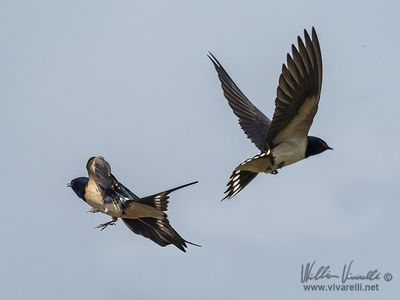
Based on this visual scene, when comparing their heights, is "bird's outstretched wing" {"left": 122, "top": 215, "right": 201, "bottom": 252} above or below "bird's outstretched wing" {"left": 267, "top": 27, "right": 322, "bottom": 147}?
below

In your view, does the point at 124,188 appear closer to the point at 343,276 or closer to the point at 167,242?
the point at 167,242

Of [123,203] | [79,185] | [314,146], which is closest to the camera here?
[123,203]

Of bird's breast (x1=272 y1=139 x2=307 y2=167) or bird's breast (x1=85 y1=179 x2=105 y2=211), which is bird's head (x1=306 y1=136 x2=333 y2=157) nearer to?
bird's breast (x1=272 y1=139 x2=307 y2=167)

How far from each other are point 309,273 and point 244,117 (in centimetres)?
164

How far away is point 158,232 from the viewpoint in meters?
16.5

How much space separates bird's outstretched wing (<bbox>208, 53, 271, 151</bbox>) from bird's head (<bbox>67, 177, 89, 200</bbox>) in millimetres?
1658

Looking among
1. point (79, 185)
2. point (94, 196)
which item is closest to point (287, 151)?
point (94, 196)

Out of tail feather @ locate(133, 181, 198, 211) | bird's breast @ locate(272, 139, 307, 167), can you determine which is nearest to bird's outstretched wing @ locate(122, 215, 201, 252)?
tail feather @ locate(133, 181, 198, 211)

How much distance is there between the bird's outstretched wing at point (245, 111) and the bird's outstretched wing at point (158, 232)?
1.16m

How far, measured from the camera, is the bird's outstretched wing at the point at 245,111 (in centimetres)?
1717

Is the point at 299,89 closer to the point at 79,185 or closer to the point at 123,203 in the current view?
the point at 123,203

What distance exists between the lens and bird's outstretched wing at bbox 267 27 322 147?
1527 centimetres

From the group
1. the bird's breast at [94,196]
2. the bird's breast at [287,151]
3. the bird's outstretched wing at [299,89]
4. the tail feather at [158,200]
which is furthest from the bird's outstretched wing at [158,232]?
the bird's outstretched wing at [299,89]

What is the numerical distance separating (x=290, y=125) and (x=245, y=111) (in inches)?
77.7
